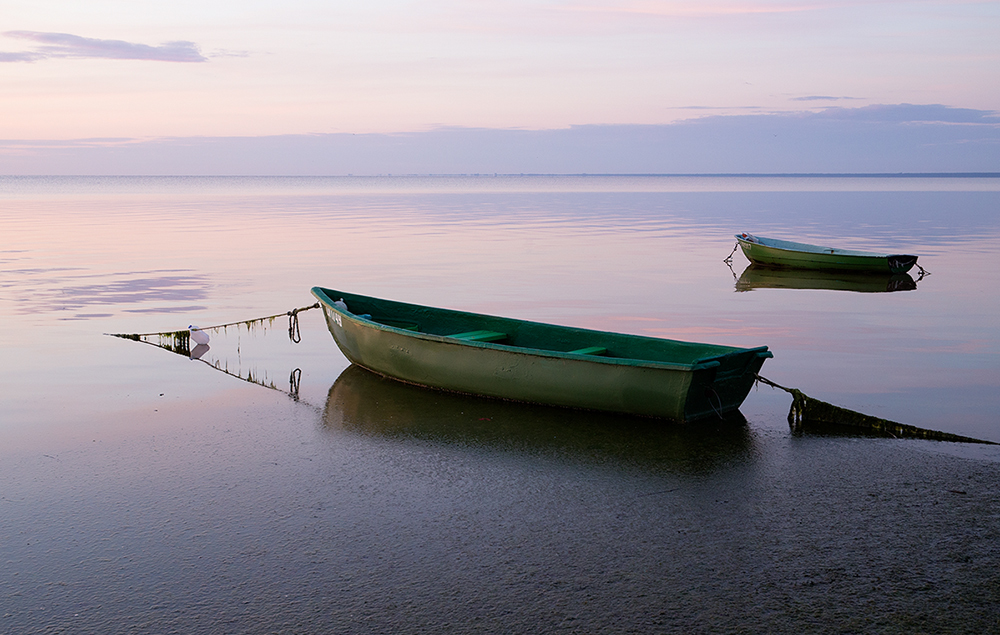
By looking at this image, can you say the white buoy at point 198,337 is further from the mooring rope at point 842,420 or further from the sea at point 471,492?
the mooring rope at point 842,420

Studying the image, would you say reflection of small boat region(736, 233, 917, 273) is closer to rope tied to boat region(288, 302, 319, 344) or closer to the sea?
the sea

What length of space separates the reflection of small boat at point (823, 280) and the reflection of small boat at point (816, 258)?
0.66 feet

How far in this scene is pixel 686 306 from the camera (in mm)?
18562

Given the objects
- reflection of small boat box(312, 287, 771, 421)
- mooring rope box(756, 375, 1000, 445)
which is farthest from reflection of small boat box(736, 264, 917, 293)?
mooring rope box(756, 375, 1000, 445)

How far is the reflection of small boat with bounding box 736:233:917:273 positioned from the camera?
→ 2481cm

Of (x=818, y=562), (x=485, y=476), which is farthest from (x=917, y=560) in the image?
(x=485, y=476)

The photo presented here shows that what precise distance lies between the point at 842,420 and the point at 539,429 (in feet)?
10.9

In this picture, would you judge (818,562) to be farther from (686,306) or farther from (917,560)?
(686,306)

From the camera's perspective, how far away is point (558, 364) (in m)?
9.80

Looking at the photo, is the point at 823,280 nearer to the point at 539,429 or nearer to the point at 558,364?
the point at 558,364

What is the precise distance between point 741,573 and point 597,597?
107 cm

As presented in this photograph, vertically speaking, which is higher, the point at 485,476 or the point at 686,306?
the point at 686,306

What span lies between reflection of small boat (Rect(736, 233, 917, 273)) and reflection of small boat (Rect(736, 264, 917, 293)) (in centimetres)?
20

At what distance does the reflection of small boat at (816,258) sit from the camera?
2481 centimetres
